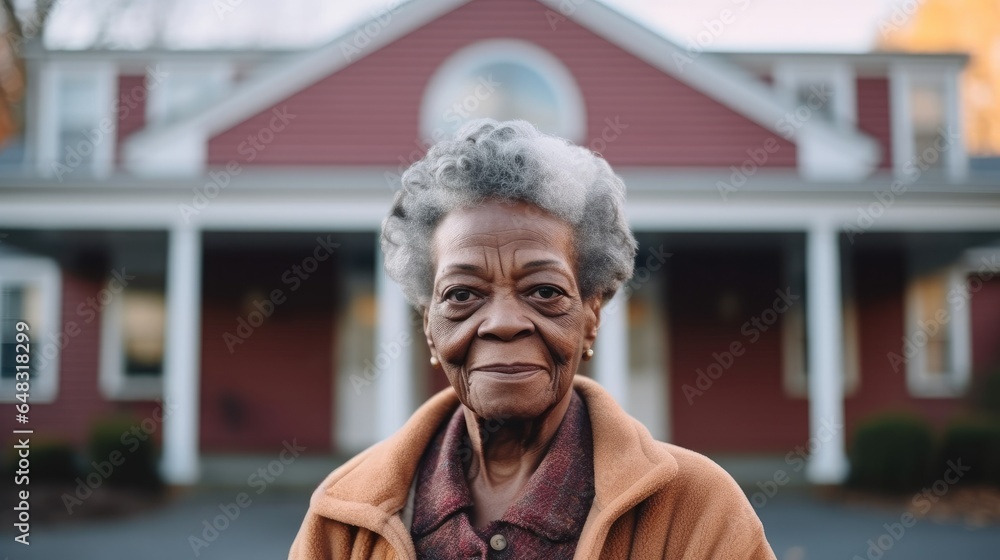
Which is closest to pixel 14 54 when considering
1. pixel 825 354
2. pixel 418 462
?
pixel 825 354

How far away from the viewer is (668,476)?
5.40ft

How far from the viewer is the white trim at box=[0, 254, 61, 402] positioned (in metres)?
12.9

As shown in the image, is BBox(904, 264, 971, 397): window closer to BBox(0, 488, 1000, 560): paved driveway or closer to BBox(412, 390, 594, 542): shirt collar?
BBox(0, 488, 1000, 560): paved driveway

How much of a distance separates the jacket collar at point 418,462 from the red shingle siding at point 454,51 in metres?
9.26

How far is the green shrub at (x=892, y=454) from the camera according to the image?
32.3 feet

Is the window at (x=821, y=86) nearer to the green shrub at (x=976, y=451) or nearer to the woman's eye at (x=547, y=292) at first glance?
the green shrub at (x=976, y=451)

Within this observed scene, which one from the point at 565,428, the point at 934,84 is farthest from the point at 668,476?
the point at 934,84

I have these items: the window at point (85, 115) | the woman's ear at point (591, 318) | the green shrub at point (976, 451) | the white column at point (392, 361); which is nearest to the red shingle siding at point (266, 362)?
the window at point (85, 115)

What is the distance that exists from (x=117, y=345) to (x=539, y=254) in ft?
41.7

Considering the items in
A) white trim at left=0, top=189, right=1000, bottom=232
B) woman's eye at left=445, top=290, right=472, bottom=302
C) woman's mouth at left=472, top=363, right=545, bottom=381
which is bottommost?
woman's mouth at left=472, top=363, right=545, bottom=381
